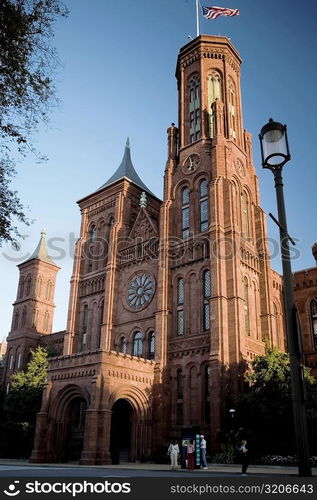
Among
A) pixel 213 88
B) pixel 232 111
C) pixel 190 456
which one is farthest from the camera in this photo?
pixel 232 111

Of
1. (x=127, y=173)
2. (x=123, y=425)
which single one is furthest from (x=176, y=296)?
(x=127, y=173)

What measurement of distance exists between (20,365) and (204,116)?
37.0 m

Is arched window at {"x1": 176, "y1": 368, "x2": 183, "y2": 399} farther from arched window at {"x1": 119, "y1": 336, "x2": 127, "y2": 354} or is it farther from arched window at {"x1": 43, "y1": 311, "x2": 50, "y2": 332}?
arched window at {"x1": 43, "y1": 311, "x2": 50, "y2": 332}

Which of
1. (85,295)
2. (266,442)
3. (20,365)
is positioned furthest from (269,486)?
(20,365)

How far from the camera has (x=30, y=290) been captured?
6209cm

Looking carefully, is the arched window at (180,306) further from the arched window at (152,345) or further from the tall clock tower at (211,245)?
the arched window at (152,345)

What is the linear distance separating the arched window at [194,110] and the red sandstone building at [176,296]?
138mm

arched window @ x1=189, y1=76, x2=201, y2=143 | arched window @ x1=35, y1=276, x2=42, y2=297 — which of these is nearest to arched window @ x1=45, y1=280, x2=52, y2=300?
arched window @ x1=35, y1=276, x2=42, y2=297

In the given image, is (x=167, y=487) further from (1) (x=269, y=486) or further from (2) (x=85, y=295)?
(2) (x=85, y=295)

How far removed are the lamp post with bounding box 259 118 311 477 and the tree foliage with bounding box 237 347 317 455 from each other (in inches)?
820

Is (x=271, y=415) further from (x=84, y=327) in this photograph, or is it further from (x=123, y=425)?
(x=84, y=327)

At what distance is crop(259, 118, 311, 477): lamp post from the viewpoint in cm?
684

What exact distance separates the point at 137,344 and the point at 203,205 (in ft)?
45.9

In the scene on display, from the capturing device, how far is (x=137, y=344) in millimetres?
40281
